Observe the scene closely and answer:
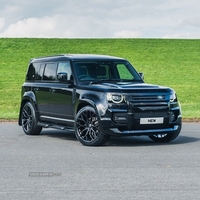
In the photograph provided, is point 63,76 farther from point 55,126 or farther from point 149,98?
point 149,98

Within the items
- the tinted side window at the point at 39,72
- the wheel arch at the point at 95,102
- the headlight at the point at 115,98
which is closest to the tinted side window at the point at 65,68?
the tinted side window at the point at 39,72

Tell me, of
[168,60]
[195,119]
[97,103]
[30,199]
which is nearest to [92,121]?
[97,103]

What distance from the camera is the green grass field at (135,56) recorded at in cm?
3421

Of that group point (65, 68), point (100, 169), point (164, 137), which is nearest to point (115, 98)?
point (164, 137)

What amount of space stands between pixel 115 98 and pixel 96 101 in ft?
1.37

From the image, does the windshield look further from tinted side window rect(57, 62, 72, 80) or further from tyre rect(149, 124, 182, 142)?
tyre rect(149, 124, 182, 142)

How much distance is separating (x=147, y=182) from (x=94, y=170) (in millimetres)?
1277

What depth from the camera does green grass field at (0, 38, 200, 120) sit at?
34206 millimetres

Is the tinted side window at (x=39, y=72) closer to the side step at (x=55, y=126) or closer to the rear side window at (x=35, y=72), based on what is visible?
the rear side window at (x=35, y=72)

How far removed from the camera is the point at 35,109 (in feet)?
46.0

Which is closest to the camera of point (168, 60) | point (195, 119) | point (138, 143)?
point (138, 143)

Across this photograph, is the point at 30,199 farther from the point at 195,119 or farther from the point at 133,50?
the point at 133,50

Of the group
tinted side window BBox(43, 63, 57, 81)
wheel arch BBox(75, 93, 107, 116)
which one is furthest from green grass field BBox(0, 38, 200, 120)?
wheel arch BBox(75, 93, 107, 116)

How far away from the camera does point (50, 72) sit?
1372cm
